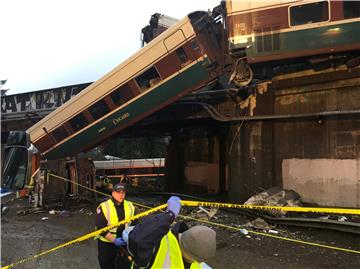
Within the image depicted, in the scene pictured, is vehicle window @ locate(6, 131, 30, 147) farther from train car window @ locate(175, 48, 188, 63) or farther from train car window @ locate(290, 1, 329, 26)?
train car window @ locate(175, 48, 188, 63)

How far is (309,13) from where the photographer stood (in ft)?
38.7

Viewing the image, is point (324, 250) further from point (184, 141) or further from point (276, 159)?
point (184, 141)

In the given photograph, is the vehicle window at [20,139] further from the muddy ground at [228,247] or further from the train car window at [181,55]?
the train car window at [181,55]

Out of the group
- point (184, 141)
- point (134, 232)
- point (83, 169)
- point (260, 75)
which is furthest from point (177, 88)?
point (134, 232)

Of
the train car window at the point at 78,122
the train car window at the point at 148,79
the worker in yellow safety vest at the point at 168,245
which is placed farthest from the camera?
the train car window at the point at 78,122

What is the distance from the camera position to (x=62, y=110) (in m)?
15.9

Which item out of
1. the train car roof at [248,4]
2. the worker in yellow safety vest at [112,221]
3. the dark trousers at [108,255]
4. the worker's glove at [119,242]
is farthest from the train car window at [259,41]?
the worker's glove at [119,242]

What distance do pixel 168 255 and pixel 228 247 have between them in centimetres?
656

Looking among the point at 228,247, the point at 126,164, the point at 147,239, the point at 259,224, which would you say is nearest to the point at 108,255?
the point at 147,239

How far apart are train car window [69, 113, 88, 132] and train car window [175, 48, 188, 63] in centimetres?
413

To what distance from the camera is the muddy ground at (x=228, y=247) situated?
8.13 m

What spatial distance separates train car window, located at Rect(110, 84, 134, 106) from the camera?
48.3ft

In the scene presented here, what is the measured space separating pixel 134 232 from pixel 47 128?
14008mm

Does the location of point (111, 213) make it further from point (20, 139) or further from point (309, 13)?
point (309, 13)
